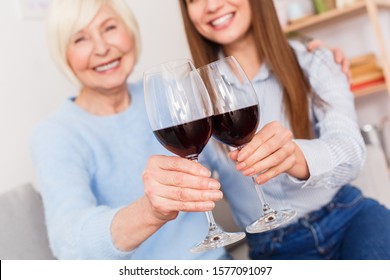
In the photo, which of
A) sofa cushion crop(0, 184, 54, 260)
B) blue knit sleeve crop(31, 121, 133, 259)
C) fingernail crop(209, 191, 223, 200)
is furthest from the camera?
sofa cushion crop(0, 184, 54, 260)

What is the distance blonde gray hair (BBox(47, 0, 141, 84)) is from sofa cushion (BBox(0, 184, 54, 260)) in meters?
0.37

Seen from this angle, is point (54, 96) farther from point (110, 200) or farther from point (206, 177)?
point (206, 177)

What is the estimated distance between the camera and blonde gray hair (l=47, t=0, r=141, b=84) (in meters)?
1.26

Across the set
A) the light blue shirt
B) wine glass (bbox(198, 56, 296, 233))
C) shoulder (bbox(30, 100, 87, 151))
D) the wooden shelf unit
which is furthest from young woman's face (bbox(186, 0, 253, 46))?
the wooden shelf unit

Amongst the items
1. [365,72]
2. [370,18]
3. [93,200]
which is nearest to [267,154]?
[93,200]

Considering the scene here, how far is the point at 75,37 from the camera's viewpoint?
4.23 ft

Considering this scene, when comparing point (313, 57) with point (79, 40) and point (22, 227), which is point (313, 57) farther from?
point (22, 227)

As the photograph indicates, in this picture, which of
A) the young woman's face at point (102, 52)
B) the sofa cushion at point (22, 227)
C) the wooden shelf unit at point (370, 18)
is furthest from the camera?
the wooden shelf unit at point (370, 18)

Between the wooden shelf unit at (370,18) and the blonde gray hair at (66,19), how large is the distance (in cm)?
155

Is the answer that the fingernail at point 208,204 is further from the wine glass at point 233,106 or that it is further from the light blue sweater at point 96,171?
the light blue sweater at point 96,171

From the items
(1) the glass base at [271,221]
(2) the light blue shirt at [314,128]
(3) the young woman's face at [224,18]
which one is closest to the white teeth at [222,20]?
(3) the young woman's face at [224,18]

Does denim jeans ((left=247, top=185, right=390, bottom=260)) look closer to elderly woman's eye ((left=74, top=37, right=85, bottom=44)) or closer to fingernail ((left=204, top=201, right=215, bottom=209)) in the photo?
fingernail ((left=204, top=201, right=215, bottom=209))

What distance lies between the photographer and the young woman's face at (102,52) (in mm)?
1276
